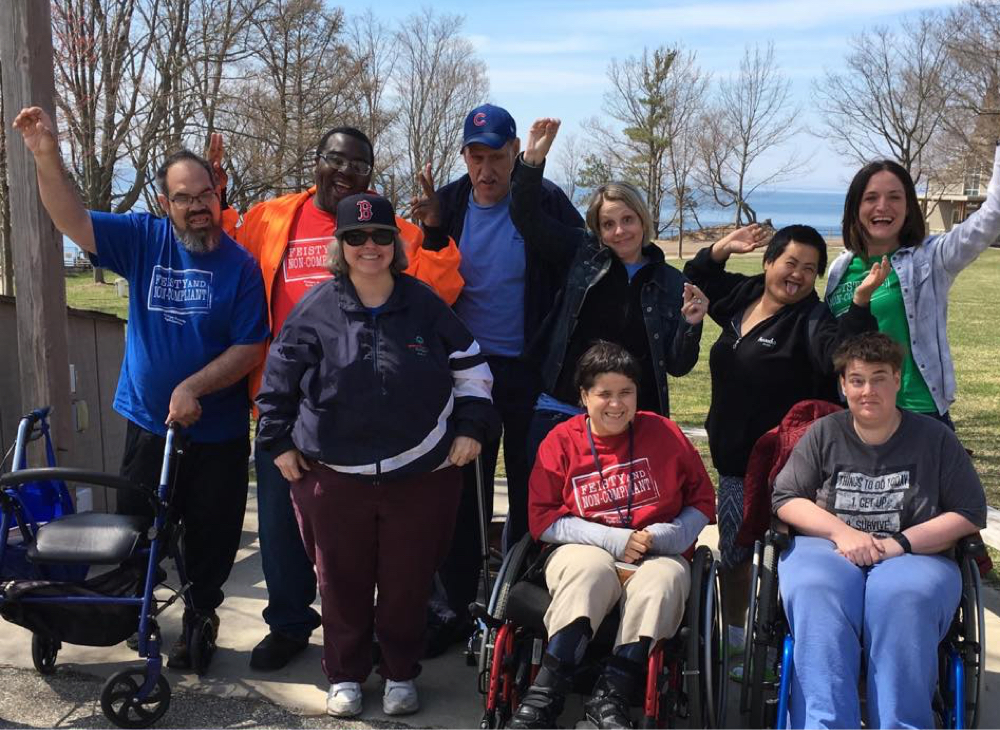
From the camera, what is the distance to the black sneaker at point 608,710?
2842 mm

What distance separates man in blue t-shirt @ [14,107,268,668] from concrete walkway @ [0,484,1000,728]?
22cm

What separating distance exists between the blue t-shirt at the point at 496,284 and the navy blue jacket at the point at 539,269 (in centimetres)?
3

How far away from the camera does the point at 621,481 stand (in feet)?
10.7

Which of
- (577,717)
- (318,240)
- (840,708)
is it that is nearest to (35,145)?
(318,240)

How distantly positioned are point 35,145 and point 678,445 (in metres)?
2.44

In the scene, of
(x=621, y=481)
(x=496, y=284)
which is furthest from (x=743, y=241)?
(x=621, y=481)

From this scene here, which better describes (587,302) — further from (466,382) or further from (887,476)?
(887,476)

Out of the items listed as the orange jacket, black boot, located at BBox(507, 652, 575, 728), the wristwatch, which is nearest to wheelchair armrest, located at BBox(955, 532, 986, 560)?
the wristwatch

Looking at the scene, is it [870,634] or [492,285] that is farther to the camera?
[492,285]

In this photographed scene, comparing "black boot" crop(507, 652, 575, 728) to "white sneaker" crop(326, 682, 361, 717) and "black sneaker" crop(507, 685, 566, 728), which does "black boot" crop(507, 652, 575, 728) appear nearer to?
"black sneaker" crop(507, 685, 566, 728)

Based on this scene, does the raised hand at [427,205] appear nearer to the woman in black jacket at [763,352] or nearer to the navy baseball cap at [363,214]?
the navy baseball cap at [363,214]

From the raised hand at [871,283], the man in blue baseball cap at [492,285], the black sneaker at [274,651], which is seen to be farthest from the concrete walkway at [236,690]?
the raised hand at [871,283]

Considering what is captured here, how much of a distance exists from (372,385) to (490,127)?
1.20 m

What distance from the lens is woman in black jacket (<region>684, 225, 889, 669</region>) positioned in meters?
3.41
